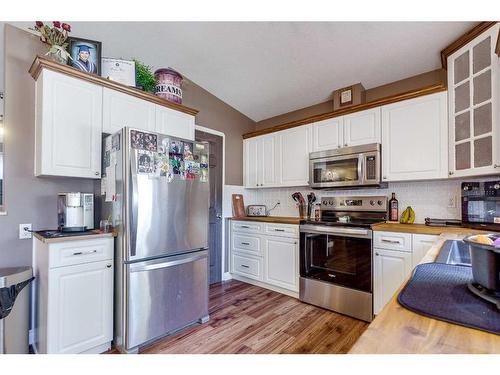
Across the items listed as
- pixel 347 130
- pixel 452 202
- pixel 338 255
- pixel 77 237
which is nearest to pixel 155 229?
pixel 77 237

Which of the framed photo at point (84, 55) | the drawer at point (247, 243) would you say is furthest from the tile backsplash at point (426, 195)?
the framed photo at point (84, 55)

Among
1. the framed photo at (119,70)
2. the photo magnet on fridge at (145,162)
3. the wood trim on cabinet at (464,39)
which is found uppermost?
the wood trim on cabinet at (464,39)

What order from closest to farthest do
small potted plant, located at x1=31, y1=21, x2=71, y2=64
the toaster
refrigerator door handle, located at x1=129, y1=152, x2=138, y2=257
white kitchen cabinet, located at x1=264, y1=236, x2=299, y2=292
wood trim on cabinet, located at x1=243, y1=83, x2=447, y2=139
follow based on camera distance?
refrigerator door handle, located at x1=129, y1=152, x2=138, y2=257
small potted plant, located at x1=31, y1=21, x2=71, y2=64
wood trim on cabinet, located at x1=243, y1=83, x2=447, y2=139
white kitchen cabinet, located at x1=264, y1=236, x2=299, y2=292
the toaster

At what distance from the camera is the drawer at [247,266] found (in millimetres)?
3081

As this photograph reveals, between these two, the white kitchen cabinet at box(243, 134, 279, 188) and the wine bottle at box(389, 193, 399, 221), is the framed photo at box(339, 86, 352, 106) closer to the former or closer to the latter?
the white kitchen cabinet at box(243, 134, 279, 188)

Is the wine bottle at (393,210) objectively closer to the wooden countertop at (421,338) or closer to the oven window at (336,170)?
the oven window at (336,170)

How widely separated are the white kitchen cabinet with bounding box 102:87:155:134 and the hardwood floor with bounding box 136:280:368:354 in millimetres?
1777

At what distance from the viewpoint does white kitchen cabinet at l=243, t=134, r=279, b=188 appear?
339 cm

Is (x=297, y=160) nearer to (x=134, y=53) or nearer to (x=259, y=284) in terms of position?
(x=259, y=284)

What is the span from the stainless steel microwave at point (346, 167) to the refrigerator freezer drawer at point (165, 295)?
5.07 ft

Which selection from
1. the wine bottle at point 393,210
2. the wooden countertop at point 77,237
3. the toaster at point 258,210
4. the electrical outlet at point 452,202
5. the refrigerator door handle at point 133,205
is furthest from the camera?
the toaster at point 258,210

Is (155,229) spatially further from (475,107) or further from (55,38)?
(475,107)

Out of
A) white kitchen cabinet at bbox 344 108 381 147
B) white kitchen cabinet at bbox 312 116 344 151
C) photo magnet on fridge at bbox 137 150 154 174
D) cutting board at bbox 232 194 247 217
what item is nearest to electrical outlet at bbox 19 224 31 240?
photo magnet on fridge at bbox 137 150 154 174
